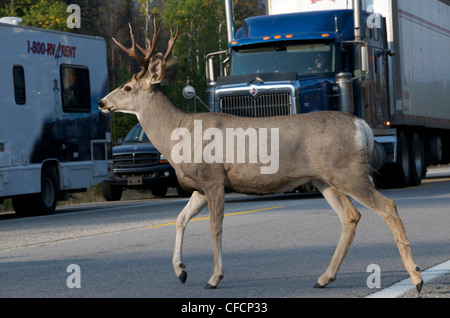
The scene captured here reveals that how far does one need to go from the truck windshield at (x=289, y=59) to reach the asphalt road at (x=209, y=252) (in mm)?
3586

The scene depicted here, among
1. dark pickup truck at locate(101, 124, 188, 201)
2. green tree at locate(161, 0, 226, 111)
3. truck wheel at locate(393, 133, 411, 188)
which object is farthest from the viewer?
green tree at locate(161, 0, 226, 111)

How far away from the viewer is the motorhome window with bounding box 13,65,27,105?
58.6ft

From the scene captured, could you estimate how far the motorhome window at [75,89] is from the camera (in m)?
19.3

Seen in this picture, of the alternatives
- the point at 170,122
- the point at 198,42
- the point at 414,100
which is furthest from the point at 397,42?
the point at 198,42

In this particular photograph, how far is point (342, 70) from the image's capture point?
20438 millimetres

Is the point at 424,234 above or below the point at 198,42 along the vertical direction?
below

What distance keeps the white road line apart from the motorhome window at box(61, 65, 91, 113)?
1154 centimetres

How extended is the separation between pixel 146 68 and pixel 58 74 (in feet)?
35.5

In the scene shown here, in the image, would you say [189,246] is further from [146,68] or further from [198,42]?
[198,42]

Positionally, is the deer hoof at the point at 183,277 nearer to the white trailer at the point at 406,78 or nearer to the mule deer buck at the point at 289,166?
the mule deer buck at the point at 289,166

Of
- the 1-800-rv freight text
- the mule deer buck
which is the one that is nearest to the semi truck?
the 1-800-rv freight text

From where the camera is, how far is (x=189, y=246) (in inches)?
454

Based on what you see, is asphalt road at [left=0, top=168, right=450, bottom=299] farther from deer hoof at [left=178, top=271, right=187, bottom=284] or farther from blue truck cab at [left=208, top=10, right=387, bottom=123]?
blue truck cab at [left=208, top=10, right=387, bottom=123]

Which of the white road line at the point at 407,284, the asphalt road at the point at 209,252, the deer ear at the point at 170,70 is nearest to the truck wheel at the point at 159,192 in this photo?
the asphalt road at the point at 209,252
